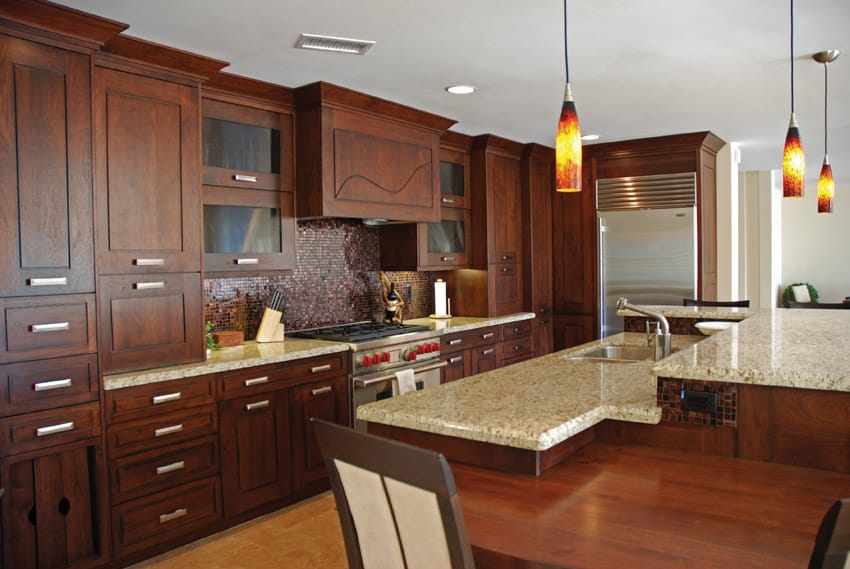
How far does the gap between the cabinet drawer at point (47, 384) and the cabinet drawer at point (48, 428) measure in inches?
1.2

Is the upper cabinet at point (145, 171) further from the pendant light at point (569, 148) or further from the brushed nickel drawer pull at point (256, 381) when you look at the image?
the pendant light at point (569, 148)

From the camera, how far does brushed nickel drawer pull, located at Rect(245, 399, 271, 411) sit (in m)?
3.38

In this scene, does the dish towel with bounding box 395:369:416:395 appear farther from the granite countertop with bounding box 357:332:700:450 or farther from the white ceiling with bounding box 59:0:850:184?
the white ceiling with bounding box 59:0:850:184

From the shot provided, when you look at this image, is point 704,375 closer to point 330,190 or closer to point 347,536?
point 347,536

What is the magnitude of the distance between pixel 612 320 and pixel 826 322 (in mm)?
2782

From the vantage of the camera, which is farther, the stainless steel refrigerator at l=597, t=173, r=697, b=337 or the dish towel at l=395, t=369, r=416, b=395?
the stainless steel refrigerator at l=597, t=173, r=697, b=337

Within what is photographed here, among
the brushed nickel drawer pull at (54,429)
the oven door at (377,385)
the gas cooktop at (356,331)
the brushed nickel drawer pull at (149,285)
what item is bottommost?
the oven door at (377,385)

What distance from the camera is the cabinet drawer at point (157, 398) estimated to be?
9.36 feet

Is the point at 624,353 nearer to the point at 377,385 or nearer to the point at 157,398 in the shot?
the point at 377,385

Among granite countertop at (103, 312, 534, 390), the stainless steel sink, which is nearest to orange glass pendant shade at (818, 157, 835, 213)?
the stainless steel sink

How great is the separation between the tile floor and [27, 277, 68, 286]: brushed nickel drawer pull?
1.32 meters

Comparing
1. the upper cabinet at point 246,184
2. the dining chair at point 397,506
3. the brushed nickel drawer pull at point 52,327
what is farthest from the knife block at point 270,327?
the dining chair at point 397,506

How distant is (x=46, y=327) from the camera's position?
8.62ft

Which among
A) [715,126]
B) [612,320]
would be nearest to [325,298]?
[612,320]
